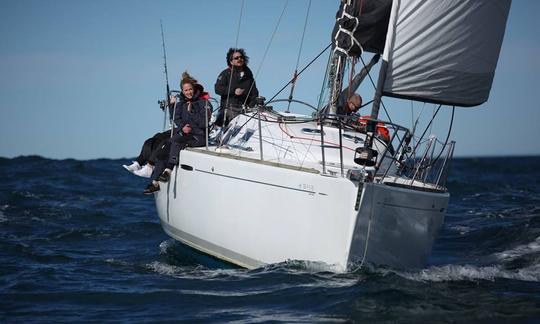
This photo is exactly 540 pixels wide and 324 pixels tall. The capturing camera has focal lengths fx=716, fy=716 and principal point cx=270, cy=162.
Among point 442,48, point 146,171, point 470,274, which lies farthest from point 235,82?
point 470,274

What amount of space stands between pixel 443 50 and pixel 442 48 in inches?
1.0

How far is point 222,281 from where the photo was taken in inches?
291

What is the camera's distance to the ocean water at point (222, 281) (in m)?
6.20

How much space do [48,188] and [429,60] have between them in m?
12.1

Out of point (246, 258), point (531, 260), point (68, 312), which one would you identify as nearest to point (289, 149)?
point (246, 258)

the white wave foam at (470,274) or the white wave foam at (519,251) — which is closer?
the white wave foam at (470,274)

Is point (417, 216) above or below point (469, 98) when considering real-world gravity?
below

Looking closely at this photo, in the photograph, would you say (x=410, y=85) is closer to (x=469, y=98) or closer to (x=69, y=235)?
(x=469, y=98)

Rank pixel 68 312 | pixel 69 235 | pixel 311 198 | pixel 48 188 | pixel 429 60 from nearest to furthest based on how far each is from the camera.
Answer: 1. pixel 68 312
2. pixel 311 198
3. pixel 429 60
4. pixel 69 235
5. pixel 48 188

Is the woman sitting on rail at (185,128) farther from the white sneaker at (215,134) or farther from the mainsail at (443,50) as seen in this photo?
the mainsail at (443,50)

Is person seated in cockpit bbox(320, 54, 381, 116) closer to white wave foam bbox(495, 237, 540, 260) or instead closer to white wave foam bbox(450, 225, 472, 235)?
white wave foam bbox(495, 237, 540, 260)

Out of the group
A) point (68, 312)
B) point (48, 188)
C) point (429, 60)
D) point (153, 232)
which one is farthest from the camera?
point (48, 188)

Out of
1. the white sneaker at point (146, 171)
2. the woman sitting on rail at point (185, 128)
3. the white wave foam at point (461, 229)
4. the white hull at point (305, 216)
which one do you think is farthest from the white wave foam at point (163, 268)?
the white wave foam at point (461, 229)

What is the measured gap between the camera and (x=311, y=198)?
22.5 ft
